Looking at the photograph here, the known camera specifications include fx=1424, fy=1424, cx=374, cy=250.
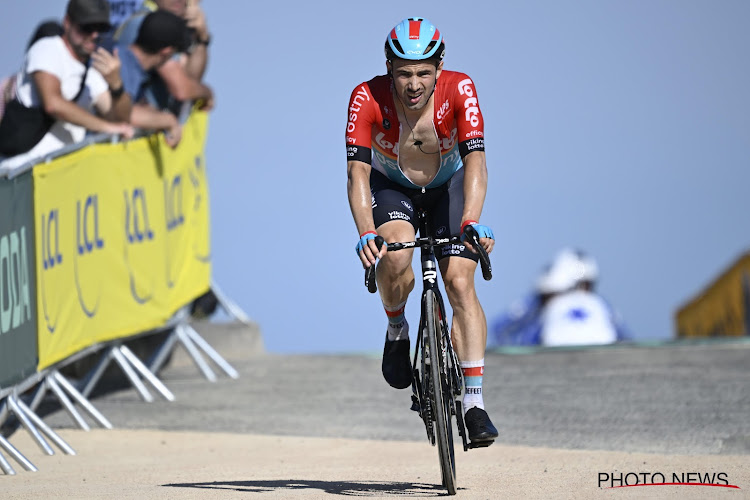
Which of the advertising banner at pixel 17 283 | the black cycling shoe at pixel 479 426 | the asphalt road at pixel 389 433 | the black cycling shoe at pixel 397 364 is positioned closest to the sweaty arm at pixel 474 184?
the black cycling shoe at pixel 397 364

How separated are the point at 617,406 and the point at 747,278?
7.54m

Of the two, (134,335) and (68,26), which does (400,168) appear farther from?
(134,335)

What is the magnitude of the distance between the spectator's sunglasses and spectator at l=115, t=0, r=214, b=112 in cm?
150

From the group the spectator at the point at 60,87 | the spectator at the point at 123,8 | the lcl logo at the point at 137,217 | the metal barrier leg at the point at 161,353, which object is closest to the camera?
the spectator at the point at 60,87

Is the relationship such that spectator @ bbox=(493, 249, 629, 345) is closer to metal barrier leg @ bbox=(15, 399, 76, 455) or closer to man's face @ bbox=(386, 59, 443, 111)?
metal barrier leg @ bbox=(15, 399, 76, 455)

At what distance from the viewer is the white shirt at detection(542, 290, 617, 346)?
17.0m

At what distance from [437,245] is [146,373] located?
589cm

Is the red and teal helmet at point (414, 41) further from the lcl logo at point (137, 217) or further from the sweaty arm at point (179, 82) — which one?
the sweaty arm at point (179, 82)

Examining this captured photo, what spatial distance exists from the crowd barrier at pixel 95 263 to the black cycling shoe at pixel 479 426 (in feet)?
10.3

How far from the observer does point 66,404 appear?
10812 mm

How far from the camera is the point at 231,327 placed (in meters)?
15.7

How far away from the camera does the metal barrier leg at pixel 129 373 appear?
12.2 m

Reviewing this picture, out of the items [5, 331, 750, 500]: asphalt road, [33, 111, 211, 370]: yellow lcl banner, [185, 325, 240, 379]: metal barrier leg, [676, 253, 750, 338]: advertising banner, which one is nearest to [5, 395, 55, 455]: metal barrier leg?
[5, 331, 750, 500]: asphalt road

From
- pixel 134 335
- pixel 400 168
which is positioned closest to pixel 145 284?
pixel 134 335
